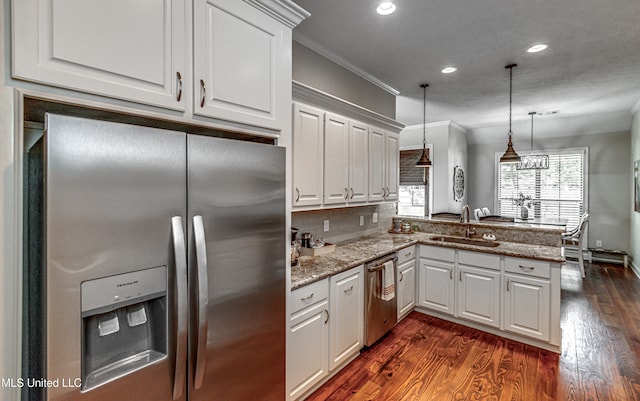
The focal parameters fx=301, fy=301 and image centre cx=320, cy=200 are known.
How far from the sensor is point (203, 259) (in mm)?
1228

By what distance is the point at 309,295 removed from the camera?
2119 mm

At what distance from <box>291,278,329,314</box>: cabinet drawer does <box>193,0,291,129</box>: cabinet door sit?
1.10m

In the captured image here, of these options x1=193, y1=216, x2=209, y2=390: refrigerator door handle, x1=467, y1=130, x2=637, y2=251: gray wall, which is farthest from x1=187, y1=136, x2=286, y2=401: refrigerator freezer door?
x1=467, y1=130, x2=637, y2=251: gray wall

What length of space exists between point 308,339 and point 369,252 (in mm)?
1125

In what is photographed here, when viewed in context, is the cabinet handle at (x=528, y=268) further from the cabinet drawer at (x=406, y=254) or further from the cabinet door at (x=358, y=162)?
the cabinet door at (x=358, y=162)

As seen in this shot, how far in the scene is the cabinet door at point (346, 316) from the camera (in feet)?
7.83

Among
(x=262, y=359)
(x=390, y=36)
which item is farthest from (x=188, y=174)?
(x=390, y=36)

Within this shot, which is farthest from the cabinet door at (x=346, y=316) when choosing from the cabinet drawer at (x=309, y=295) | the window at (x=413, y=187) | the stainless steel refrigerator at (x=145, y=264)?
the window at (x=413, y=187)

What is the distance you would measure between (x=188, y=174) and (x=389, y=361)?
95.6 inches

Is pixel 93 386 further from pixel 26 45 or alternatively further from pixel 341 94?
pixel 341 94

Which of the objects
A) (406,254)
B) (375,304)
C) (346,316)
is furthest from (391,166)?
(346,316)

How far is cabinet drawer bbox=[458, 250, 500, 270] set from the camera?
123 inches

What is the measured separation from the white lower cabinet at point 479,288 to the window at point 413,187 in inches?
131

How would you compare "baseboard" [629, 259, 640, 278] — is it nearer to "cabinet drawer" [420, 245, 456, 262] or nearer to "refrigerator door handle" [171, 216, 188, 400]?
"cabinet drawer" [420, 245, 456, 262]
